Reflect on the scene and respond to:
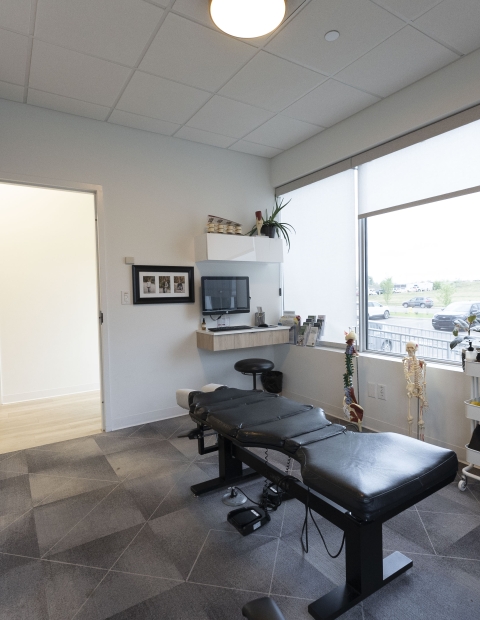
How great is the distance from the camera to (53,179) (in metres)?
3.31

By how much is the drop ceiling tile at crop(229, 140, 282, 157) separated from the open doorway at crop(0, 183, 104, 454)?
6.38 feet

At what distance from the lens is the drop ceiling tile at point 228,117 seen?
10.8ft

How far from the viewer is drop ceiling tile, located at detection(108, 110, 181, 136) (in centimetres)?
341

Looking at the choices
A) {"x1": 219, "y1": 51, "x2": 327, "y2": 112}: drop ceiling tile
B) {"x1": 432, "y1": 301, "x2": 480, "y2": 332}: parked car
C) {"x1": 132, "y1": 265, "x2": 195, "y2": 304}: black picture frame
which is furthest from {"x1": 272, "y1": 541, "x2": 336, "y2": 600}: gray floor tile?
{"x1": 219, "y1": 51, "x2": 327, "y2": 112}: drop ceiling tile

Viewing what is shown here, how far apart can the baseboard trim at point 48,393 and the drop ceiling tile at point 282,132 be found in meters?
3.76

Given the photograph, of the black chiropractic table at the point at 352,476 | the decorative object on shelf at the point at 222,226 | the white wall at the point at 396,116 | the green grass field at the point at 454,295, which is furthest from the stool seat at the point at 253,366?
the white wall at the point at 396,116

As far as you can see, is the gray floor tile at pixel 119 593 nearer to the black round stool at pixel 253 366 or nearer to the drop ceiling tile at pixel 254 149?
the black round stool at pixel 253 366

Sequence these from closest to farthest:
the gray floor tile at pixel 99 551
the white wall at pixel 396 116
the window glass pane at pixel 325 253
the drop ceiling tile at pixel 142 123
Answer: the gray floor tile at pixel 99 551
the white wall at pixel 396 116
the drop ceiling tile at pixel 142 123
the window glass pane at pixel 325 253

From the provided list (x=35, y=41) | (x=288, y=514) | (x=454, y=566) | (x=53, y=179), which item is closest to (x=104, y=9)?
(x=35, y=41)

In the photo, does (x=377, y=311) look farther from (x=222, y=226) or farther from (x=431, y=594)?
(x=431, y=594)

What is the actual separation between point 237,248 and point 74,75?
6.65 ft

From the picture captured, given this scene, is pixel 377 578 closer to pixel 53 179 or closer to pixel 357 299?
pixel 357 299

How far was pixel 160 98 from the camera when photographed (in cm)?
313

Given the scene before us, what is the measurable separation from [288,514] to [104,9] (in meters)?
3.06
